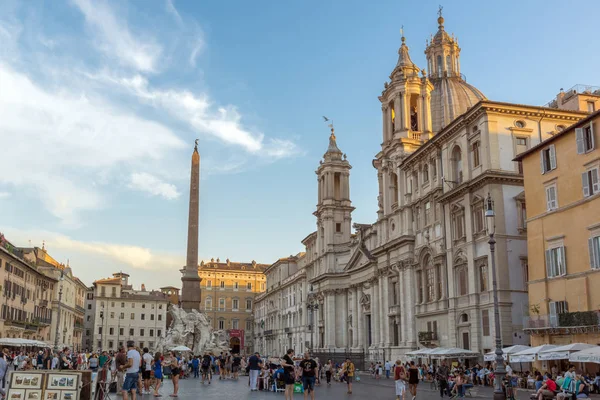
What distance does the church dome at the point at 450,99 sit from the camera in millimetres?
60281

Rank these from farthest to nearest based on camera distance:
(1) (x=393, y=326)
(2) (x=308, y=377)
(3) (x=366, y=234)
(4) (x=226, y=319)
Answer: (4) (x=226, y=319)
(3) (x=366, y=234)
(1) (x=393, y=326)
(2) (x=308, y=377)

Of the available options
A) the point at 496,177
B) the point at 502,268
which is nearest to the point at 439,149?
the point at 496,177

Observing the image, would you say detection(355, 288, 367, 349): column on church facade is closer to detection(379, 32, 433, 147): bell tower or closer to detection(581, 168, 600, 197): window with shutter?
detection(379, 32, 433, 147): bell tower

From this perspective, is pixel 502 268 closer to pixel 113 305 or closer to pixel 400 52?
pixel 400 52

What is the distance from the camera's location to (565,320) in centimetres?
2912

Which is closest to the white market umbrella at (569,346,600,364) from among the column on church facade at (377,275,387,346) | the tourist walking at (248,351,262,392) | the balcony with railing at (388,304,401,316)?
the tourist walking at (248,351,262,392)

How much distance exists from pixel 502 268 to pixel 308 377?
69.7 ft

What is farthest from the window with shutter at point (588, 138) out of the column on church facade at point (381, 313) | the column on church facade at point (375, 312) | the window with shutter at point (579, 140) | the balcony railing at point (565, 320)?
the column on church facade at point (375, 312)

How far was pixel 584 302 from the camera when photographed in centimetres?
2839

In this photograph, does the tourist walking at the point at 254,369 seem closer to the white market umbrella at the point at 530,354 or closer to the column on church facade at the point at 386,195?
the white market umbrella at the point at 530,354

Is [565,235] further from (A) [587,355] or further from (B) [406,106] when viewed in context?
(B) [406,106]

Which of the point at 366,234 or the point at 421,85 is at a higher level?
the point at 421,85

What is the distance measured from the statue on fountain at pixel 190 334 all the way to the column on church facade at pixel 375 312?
13570 millimetres

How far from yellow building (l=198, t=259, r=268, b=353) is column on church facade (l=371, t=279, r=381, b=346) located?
54.6 m
